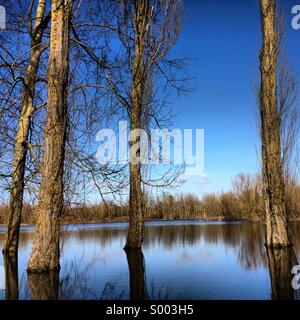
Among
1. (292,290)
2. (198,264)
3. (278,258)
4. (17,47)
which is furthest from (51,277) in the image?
(17,47)

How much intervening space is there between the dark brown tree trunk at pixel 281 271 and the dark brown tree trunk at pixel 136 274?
1481 mm

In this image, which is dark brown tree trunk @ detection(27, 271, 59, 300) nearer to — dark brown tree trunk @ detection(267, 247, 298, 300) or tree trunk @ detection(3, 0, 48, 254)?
dark brown tree trunk @ detection(267, 247, 298, 300)

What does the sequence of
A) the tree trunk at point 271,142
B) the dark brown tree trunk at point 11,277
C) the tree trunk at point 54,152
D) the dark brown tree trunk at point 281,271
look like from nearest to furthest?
the dark brown tree trunk at point 281,271 → the dark brown tree trunk at point 11,277 → the tree trunk at point 54,152 → the tree trunk at point 271,142

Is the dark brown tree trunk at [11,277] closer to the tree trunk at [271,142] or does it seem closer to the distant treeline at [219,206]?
the tree trunk at [271,142]

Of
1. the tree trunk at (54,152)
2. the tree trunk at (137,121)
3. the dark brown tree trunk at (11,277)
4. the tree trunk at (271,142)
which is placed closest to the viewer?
the dark brown tree trunk at (11,277)

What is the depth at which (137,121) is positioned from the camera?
10.0 m

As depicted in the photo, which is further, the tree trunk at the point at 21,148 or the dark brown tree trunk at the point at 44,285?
the tree trunk at the point at 21,148

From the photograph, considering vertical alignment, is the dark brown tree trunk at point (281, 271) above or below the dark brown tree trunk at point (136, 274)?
above

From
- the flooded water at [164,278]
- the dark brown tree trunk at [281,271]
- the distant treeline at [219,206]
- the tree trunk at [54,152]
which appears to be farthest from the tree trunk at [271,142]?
the distant treeline at [219,206]

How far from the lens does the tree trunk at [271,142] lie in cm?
893

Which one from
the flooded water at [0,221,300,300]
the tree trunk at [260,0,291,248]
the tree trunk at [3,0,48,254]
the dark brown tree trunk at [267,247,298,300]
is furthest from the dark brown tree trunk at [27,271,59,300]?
the tree trunk at [260,0,291,248]

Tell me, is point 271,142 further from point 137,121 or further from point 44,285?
point 44,285

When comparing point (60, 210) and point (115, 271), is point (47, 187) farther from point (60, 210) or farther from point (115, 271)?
point (115, 271)

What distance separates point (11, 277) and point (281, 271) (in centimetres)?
391
